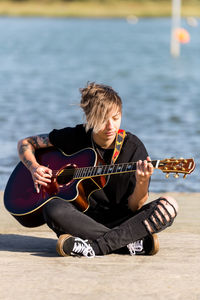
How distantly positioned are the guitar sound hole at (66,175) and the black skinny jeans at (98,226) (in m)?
0.18

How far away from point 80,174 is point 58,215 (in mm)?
291

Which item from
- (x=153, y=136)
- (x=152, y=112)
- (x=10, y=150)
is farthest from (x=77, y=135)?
(x=152, y=112)

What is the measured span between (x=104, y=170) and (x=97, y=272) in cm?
64

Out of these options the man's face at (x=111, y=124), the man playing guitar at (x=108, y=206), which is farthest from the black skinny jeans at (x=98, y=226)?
the man's face at (x=111, y=124)

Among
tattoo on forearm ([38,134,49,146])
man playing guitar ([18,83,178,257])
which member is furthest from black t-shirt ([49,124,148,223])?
tattoo on forearm ([38,134,49,146])

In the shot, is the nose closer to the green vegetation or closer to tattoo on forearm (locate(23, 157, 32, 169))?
tattoo on forearm (locate(23, 157, 32, 169))

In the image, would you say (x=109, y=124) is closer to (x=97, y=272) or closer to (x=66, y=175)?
(x=66, y=175)

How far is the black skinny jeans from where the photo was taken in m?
4.35

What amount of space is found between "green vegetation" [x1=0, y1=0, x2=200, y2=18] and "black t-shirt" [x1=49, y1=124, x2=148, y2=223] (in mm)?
105594

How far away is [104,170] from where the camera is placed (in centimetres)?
436

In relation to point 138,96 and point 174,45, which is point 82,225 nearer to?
point 138,96

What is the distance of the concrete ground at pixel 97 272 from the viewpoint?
12.0ft

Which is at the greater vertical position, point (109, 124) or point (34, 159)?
point (109, 124)

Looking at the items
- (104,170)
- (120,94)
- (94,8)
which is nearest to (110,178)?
(104,170)
